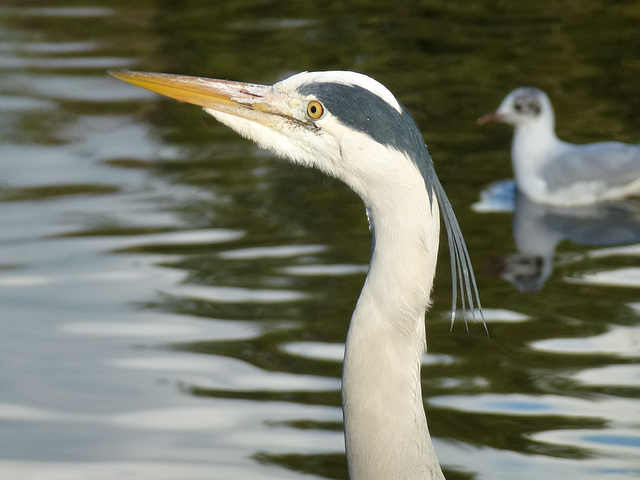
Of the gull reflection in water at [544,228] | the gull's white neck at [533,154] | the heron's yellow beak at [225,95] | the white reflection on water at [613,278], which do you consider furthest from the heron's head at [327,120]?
the gull's white neck at [533,154]

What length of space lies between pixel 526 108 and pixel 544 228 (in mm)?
1235

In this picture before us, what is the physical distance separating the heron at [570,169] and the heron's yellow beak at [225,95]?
445cm

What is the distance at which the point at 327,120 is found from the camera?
312 cm

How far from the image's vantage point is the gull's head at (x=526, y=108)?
780 cm

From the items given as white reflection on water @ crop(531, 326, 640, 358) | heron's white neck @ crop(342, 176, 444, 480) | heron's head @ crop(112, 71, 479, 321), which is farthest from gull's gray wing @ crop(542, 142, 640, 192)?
heron's white neck @ crop(342, 176, 444, 480)

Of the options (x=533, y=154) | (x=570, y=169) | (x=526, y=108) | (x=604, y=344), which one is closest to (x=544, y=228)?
(x=570, y=169)

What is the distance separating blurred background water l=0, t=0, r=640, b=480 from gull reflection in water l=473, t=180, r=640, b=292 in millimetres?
25

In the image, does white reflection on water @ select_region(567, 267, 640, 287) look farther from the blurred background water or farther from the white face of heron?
the white face of heron

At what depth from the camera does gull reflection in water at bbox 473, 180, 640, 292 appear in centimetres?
619

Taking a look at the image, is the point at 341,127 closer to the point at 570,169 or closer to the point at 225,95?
the point at 225,95

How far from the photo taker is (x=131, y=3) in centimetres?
1258

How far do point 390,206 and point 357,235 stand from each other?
356 cm

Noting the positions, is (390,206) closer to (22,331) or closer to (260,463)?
Answer: (260,463)

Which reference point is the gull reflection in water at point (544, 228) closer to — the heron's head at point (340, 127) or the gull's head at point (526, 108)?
the gull's head at point (526, 108)
